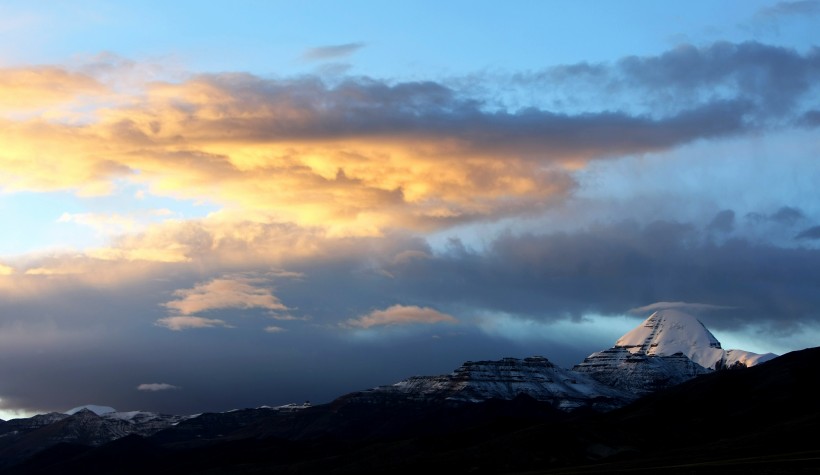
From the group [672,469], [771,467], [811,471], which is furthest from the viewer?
[672,469]

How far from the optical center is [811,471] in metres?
160

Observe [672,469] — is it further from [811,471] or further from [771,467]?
[811,471]

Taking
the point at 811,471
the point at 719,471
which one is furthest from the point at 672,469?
the point at 811,471

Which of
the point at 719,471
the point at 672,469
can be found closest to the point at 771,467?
the point at 719,471

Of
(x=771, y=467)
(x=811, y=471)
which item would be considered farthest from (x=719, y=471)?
(x=811, y=471)

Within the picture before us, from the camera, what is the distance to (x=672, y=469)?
198125 millimetres

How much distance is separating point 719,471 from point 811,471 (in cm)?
2148

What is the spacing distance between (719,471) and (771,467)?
31.2ft

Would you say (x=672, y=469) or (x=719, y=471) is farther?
(x=672, y=469)

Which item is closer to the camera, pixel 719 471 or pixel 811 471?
pixel 811 471

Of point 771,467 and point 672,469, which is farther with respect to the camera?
point 672,469

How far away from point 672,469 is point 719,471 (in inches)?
733

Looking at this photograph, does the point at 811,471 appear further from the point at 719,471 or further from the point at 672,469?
A: the point at 672,469

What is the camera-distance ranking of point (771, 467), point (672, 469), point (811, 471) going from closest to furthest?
point (811, 471) → point (771, 467) → point (672, 469)
